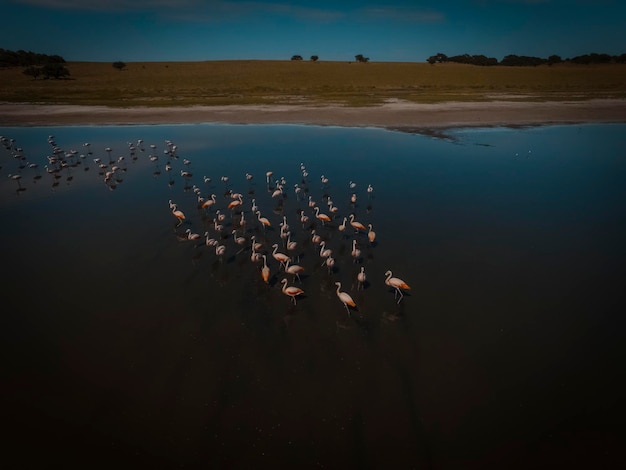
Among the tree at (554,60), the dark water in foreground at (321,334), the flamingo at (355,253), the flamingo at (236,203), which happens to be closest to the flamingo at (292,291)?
the dark water in foreground at (321,334)

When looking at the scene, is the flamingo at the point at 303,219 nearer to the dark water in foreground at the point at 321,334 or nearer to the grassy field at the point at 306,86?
the dark water in foreground at the point at 321,334

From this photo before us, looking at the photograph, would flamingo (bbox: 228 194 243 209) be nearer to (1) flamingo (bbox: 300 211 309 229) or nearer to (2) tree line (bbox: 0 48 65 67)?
(1) flamingo (bbox: 300 211 309 229)

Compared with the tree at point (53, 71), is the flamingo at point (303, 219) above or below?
below

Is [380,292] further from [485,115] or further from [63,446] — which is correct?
[485,115]

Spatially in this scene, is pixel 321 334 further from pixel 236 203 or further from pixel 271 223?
pixel 236 203

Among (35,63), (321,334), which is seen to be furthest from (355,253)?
(35,63)
